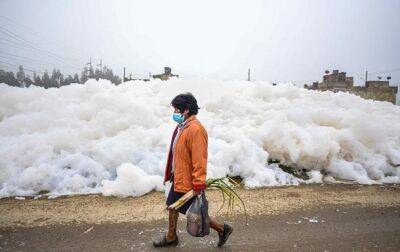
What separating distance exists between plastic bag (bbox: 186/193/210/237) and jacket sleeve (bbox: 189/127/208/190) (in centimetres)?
16

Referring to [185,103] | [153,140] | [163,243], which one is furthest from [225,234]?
[153,140]

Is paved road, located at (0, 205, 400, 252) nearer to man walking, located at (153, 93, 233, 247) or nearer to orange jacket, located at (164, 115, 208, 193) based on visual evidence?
man walking, located at (153, 93, 233, 247)

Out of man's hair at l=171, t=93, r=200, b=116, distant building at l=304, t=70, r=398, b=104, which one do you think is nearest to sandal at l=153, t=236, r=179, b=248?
man's hair at l=171, t=93, r=200, b=116

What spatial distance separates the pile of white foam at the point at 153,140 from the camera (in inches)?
271

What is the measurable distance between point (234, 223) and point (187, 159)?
1726mm

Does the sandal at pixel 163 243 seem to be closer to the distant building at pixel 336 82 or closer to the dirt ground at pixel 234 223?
the dirt ground at pixel 234 223

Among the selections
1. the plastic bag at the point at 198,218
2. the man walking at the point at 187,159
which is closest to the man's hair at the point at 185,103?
the man walking at the point at 187,159

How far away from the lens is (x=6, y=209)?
18.3 feet

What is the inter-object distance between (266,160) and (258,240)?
3.88 m

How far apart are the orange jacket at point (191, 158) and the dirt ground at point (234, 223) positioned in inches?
37.1

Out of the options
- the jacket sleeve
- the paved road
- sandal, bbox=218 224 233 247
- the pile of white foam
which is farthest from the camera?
the pile of white foam

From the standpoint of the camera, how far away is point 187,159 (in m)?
3.91

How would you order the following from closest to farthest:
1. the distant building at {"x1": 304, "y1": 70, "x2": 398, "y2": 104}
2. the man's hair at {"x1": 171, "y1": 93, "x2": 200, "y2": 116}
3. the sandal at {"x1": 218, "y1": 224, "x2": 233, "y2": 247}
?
1. the man's hair at {"x1": 171, "y1": 93, "x2": 200, "y2": 116}
2. the sandal at {"x1": 218, "y1": 224, "x2": 233, "y2": 247}
3. the distant building at {"x1": 304, "y1": 70, "x2": 398, "y2": 104}

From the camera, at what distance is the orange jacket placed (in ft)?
12.4
